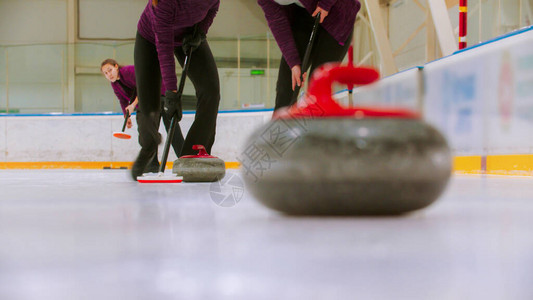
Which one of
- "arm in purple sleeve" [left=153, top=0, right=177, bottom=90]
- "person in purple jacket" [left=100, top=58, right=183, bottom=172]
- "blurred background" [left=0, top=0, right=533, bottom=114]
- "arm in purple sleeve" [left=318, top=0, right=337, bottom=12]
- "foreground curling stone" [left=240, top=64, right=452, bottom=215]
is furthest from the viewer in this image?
"blurred background" [left=0, top=0, right=533, bottom=114]

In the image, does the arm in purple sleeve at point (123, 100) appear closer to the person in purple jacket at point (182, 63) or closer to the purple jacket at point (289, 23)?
the person in purple jacket at point (182, 63)

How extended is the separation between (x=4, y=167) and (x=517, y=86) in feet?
21.3

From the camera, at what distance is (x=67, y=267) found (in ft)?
1.67

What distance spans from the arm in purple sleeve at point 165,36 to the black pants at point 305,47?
1.61 ft

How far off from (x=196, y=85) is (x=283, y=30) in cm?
78

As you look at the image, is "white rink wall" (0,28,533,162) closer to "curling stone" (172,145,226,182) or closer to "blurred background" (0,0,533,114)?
"curling stone" (172,145,226,182)

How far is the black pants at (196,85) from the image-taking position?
247cm

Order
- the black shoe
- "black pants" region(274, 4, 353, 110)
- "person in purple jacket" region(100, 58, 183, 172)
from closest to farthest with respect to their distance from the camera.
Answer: "black pants" region(274, 4, 353, 110)
the black shoe
"person in purple jacket" region(100, 58, 183, 172)

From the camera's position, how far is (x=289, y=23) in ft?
6.39

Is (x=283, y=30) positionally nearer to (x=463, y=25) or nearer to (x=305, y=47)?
(x=305, y=47)

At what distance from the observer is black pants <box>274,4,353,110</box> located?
A: 1946mm

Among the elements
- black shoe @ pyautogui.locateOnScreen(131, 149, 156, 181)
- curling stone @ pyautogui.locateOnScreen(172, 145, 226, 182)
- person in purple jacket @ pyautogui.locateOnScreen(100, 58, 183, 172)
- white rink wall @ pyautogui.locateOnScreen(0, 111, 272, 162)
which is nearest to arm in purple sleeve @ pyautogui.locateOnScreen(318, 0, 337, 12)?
curling stone @ pyautogui.locateOnScreen(172, 145, 226, 182)

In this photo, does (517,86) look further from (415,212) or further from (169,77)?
(415,212)

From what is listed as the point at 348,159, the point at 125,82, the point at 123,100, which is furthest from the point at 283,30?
the point at 123,100
